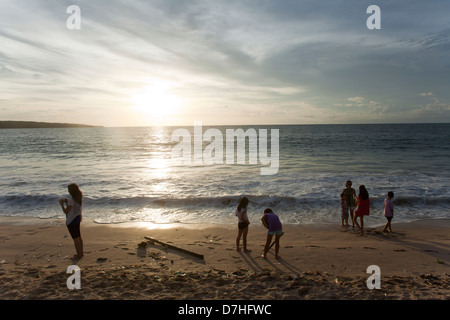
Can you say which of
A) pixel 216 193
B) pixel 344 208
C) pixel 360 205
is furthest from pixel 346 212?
pixel 216 193

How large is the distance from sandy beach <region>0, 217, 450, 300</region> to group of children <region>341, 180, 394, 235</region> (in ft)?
1.48

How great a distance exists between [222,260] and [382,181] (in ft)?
49.5

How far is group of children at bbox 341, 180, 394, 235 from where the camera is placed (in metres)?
9.45

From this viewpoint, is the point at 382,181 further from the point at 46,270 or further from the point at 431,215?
the point at 46,270

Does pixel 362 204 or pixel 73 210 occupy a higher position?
pixel 73 210

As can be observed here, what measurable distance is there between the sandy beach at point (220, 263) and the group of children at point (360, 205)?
17.8 inches

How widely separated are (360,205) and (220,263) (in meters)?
5.43

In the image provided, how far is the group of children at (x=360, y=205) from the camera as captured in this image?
31.0 feet

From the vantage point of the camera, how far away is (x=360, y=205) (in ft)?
31.2

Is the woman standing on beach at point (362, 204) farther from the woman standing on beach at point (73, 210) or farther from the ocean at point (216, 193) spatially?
the woman standing on beach at point (73, 210)

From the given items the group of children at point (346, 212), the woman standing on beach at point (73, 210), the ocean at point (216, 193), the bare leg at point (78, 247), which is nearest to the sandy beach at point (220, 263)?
the bare leg at point (78, 247)

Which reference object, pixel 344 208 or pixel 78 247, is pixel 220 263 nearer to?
pixel 78 247

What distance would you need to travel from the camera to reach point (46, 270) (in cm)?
638

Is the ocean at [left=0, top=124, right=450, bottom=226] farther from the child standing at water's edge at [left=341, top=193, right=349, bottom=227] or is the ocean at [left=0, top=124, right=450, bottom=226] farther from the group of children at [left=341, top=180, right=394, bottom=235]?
the group of children at [left=341, top=180, right=394, bottom=235]
